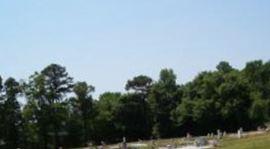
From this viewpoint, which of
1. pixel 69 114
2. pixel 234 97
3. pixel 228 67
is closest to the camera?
pixel 69 114

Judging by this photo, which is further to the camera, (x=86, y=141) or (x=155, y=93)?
(x=155, y=93)

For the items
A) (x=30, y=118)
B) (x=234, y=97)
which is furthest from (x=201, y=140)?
(x=234, y=97)

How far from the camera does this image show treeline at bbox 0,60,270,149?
3093 inches

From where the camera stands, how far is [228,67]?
4328 inches

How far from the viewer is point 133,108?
93.9m

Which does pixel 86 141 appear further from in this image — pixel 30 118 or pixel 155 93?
pixel 155 93

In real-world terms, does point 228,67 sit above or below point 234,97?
above

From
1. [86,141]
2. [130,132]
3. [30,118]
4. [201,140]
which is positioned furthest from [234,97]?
[201,140]

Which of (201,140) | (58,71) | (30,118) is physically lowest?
(201,140)

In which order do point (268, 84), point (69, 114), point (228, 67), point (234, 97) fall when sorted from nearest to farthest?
point (69, 114)
point (234, 97)
point (268, 84)
point (228, 67)

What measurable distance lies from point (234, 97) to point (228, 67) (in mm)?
21953

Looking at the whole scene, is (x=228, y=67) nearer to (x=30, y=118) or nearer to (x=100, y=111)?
(x=100, y=111)

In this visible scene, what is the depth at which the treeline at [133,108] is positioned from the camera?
258ft

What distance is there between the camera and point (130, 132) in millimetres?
92062
